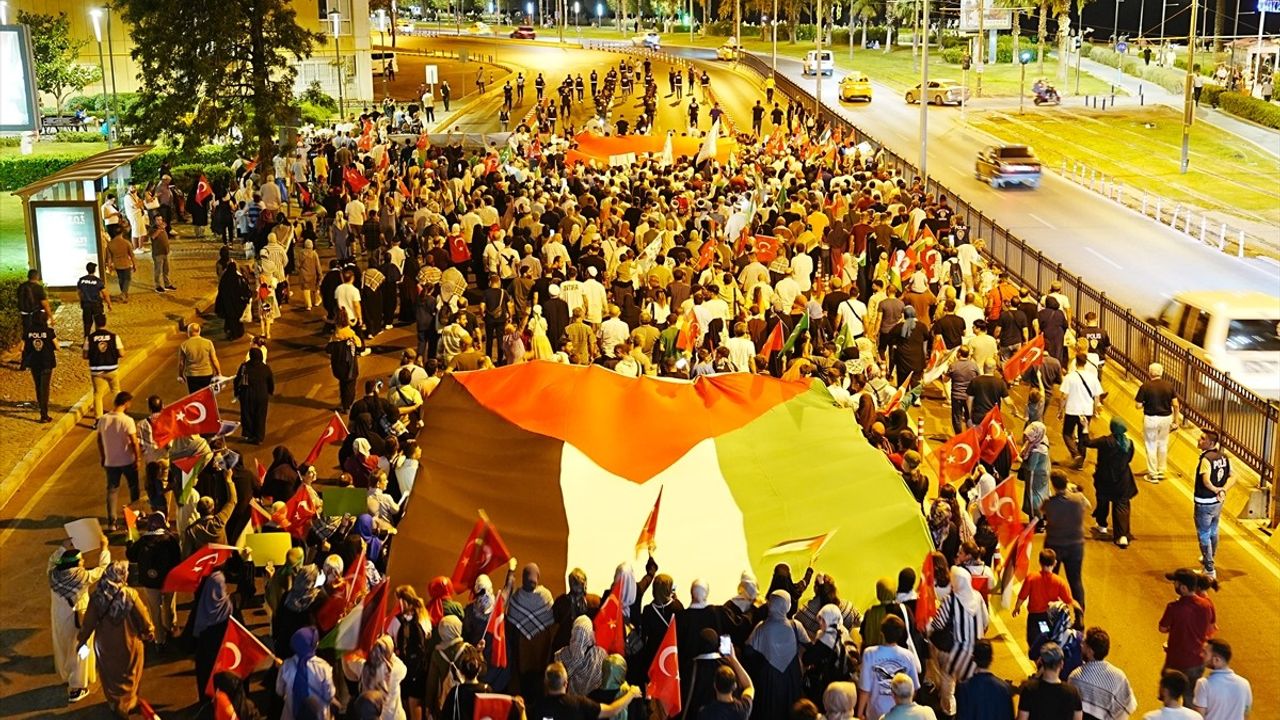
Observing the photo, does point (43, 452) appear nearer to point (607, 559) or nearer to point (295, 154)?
point (607, 559)

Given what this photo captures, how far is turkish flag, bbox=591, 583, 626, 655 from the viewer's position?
11203 millimetres

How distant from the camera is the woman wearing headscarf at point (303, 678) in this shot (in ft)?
34.4

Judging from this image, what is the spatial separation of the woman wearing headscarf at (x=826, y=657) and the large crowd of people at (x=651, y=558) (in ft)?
0.07

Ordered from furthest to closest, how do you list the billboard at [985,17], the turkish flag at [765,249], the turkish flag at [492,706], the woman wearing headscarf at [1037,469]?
the billboard at [985,17]
the turkish flag at [765,249]
the woman wearing headscarf at [1037,469]
the turkish flag at [492,706]

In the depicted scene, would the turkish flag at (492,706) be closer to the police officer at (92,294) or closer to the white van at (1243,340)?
the police officer at (92,294)

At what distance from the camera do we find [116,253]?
26656 mm

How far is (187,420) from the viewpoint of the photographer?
15984 millimetres

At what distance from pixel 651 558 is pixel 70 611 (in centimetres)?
475

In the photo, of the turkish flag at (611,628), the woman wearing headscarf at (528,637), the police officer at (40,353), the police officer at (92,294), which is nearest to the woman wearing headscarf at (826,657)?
the turkish flag at (611,628)

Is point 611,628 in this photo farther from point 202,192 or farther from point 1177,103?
point 1177,103

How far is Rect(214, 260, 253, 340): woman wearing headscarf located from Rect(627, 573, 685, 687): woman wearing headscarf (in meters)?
14.3

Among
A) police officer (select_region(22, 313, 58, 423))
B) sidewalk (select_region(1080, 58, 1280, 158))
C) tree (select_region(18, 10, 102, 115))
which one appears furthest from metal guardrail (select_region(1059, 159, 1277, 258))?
tree (select_region(18, 10, 102, 115))

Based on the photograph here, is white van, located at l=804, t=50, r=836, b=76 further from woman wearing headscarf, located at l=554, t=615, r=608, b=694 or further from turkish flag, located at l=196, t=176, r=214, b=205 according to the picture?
woman wearing headscarf, located at l=554, t=615, r=608, b=694

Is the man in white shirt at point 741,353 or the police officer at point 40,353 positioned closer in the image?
the man in white shirt at point 741,353
